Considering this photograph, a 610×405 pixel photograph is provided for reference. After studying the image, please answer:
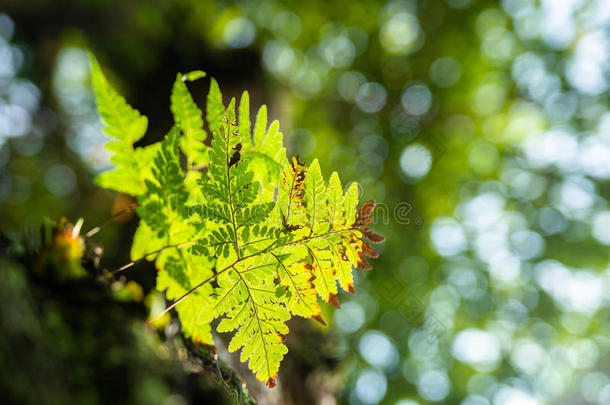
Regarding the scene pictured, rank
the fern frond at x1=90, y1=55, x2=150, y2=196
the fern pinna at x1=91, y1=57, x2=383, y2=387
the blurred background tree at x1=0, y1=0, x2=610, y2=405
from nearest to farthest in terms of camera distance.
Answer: the fern pinna at x1=91, y1=57, x2=383, y2=387
the fern frond at x1=90, y1=55, x2=150, y2=196
the blurred background tree at x1=0, y1=0, x2=610, y2=405

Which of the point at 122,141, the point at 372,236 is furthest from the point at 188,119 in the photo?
the point at 372,236

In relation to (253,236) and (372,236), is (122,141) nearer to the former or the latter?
(253,236)

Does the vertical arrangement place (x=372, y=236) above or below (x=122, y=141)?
below

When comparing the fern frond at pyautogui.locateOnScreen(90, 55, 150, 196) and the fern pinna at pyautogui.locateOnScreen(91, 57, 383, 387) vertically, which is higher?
the fern frond at pyautogui.locateOnScreen(90, 55, 150, 196)

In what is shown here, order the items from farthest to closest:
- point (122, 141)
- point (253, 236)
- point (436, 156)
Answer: point (436, 156), point (122, 141), point (253, 236)

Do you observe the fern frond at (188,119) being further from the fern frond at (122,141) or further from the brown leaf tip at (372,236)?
the brown leaf tip at (372,236)

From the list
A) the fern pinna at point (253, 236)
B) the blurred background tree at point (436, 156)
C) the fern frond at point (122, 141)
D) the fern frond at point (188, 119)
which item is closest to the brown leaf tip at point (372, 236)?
the fern pinna at point (253, 236)

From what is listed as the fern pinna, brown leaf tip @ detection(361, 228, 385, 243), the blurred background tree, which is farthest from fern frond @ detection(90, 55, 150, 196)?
the blurred background tree

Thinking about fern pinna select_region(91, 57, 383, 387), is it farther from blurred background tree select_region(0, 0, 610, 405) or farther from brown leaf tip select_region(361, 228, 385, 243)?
blurred background tree select_region(0, 0, 610, 405)
